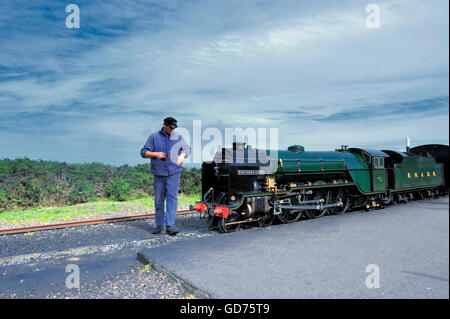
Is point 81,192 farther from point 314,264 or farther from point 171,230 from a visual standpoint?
point 314,264

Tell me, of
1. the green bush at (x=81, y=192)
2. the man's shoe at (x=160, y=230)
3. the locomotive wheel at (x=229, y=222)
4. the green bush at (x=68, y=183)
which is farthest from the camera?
the green bush at (x=81, y=192)

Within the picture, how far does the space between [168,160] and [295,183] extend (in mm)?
3945

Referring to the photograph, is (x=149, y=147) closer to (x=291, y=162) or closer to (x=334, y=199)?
(x=291, y=162)

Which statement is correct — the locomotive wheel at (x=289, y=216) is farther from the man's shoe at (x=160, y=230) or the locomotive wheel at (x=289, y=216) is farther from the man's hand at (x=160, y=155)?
the man's hand at (x=160, y=155)

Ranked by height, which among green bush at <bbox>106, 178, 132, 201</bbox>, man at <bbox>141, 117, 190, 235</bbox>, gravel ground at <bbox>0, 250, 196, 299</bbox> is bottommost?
gravel ground at <bbox>0, 250, 196, 299</bbox>

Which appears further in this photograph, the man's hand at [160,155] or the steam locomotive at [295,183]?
the steam locomotive at [295,183]

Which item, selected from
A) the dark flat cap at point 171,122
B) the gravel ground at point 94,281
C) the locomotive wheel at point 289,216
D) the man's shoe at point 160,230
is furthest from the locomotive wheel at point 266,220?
the gravel ground at point 94,281

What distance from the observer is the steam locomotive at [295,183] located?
7.62 m

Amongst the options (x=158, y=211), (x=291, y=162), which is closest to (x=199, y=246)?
(x=158, y=211)

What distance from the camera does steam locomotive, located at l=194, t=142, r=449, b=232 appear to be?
7.62 meters

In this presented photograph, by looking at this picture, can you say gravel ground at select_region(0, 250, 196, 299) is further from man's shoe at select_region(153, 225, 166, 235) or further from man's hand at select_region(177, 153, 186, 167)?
man's hand at select_region(177, 153, 186, 167)

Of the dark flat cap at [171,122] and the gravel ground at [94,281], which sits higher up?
the dark flat cap at [171,122]

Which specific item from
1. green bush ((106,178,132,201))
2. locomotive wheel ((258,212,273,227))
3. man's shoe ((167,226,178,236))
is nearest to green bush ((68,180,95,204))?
green bush ((106,178,132,201))

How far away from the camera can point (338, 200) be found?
33.4ft
